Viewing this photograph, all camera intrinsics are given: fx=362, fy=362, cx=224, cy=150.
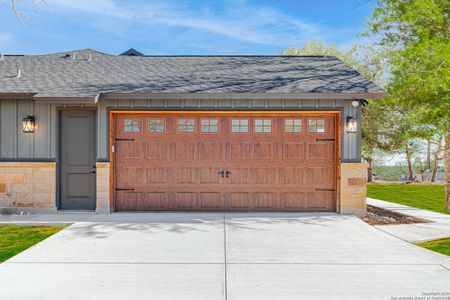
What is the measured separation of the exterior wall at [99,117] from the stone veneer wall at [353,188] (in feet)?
0.71

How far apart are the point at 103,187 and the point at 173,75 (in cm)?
352

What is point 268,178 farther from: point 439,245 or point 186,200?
point 439,245

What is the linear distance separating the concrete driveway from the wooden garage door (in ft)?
4.80

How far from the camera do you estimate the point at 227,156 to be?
8867 millimetres

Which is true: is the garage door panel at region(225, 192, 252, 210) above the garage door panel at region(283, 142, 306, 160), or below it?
below

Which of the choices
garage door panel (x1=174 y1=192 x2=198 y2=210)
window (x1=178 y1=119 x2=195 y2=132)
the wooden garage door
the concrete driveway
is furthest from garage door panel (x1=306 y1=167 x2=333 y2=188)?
window (x1=178 y1=119 x2=195 y2=132)

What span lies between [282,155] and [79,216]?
5018mm

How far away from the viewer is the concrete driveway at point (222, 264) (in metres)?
4.09

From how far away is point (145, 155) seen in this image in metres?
8.89

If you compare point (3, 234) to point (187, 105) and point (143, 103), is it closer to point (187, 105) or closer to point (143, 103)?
point (143, 103)

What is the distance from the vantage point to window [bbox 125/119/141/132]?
29.1ft

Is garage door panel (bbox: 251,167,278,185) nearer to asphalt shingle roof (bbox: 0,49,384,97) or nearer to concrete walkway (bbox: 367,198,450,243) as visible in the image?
asphalt shingle roof (bbox: 0,49,384,97)

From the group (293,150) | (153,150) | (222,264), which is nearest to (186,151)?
(153,150)

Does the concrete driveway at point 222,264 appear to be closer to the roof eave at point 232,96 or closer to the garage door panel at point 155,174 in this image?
the garage door panel at point 155,174
